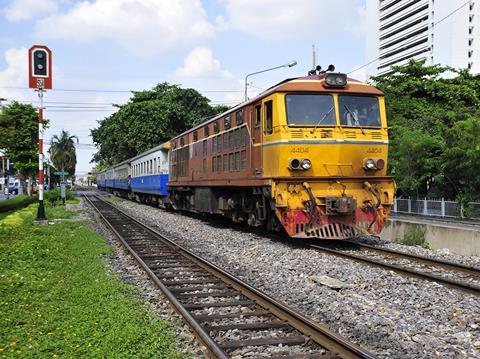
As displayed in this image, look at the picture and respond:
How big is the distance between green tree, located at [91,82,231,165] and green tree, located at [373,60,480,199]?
19.0 m

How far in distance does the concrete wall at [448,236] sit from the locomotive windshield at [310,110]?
152 inches

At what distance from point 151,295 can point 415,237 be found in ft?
26.6

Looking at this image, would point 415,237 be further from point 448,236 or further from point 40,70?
point 40,70

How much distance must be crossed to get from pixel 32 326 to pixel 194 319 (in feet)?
5.71

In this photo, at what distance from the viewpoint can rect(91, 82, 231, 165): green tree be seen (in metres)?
43.1

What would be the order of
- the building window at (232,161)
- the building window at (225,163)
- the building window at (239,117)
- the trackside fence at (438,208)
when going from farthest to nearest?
the trackside fence at (438,208) < the building window at (225,163) < the building window at (232,161) < the building window at (239,117)

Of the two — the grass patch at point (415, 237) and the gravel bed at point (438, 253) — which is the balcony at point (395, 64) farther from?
the gravel bed at point (438, 253)

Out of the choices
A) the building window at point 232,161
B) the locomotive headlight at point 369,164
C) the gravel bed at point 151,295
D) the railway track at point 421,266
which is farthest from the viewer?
the building window at point 232,161

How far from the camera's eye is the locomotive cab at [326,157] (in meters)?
10.4

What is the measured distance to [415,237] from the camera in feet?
41.3

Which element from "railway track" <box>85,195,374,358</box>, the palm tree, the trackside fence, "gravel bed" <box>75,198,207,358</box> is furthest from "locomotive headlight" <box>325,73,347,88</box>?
the palm tree

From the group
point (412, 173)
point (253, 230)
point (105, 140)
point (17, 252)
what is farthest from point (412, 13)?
point (17, 252)

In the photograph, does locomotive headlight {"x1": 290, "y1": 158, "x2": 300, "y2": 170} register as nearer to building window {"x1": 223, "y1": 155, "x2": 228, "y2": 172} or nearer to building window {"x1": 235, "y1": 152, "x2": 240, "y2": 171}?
building window {"x1": 235, "y1": 152, "x2": 240, "y2": 171}

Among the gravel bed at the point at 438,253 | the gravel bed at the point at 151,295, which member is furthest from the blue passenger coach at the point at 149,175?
the gravel bed at the point at 438,253
